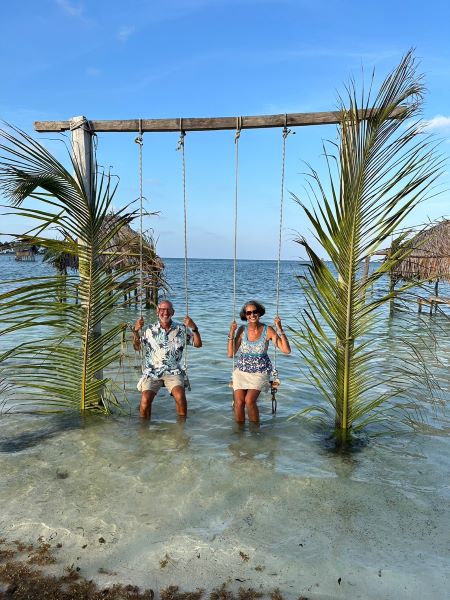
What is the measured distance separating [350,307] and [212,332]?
30.3 feet

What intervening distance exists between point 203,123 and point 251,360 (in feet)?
10.1

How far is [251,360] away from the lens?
6.11 metres

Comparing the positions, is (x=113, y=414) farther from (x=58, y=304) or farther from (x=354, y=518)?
(x=354, y=518)

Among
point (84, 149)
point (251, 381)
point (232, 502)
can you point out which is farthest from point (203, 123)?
point (232, 502)

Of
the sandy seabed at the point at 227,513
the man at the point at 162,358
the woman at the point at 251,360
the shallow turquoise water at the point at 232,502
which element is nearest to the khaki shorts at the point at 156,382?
the man at the point at 162,358

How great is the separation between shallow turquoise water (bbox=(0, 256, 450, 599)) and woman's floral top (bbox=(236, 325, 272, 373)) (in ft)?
2.61

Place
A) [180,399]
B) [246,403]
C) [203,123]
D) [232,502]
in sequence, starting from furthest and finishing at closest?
[180,399] → [246,403] → [203,123] → [232,502]

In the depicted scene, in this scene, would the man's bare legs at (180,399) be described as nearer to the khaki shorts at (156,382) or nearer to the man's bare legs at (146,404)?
the khaki shorts at (156,382)

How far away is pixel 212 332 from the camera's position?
45.9 ft

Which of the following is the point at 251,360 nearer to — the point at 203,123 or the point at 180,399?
the point at 180,399

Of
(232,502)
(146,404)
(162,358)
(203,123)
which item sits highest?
(203,123)

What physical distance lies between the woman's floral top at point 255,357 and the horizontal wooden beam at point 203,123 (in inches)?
102

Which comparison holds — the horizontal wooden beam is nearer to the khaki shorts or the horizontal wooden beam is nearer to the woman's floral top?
the woman's floral top

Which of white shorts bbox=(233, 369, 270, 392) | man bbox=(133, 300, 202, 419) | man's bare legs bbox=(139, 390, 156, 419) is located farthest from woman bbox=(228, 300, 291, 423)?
man's bare legs bbox=(139, 390, 156, 419)
